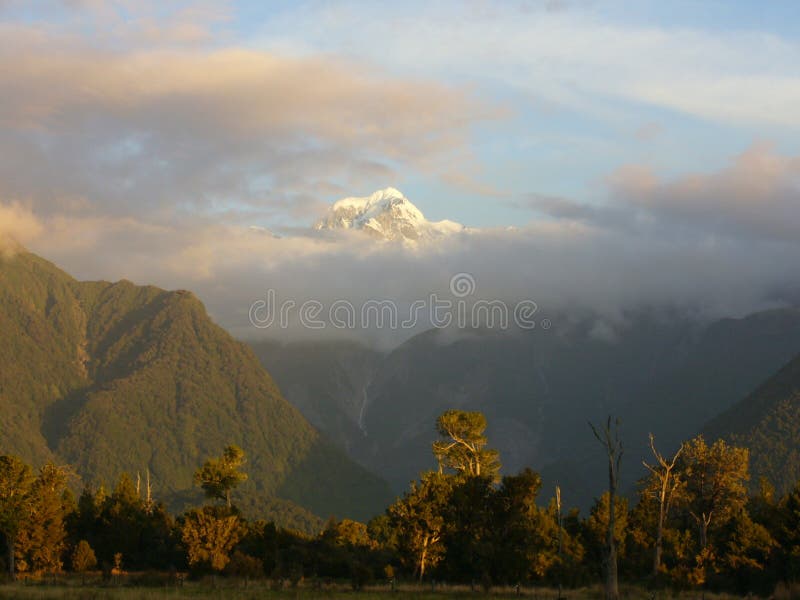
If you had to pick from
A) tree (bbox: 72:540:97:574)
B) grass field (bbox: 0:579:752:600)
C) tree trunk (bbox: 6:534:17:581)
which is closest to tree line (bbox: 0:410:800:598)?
tree (bbox: 72:540:97:574)

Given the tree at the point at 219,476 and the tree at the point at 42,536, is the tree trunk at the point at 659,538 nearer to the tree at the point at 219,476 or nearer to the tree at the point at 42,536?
the tree at the point at 219,476

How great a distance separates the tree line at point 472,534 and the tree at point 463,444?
18 cm

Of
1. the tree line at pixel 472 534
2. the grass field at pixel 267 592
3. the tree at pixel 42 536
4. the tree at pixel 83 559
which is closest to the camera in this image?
the grass field at pixel 267 592

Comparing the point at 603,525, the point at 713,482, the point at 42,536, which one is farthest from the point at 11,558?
the point at 713,482

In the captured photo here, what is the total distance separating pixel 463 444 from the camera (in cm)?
11556

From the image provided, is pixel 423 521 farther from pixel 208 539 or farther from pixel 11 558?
pixel 11 558

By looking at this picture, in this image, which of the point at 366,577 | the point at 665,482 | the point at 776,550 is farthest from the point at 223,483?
the point at 776,550

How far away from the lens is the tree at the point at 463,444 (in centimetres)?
11456

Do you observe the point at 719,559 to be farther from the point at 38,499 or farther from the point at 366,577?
the point at 38,499

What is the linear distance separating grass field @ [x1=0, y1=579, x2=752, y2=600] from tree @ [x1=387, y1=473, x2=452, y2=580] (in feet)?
14.2

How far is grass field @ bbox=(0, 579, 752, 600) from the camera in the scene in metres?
71.9

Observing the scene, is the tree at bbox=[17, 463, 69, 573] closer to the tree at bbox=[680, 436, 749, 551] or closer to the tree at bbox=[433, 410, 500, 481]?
the tree at bbox=[433, 410, 500, 481]

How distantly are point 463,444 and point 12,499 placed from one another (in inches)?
1985

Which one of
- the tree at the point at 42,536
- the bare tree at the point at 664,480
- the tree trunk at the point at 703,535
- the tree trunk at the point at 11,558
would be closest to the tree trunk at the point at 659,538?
the bare tree at the point at 664,480
